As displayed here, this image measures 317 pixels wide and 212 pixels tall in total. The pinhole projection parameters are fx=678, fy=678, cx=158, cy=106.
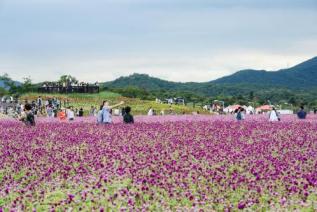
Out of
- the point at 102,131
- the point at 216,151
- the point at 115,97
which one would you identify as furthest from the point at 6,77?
the point at 216,151

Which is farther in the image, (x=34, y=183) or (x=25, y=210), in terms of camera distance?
(x=34, y=183)

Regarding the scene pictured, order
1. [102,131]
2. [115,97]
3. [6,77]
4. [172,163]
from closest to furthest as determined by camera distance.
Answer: [172,163] → [102,131] → [115,97] → [6,77]

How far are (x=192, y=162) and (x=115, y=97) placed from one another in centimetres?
5686

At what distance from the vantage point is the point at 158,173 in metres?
9.20

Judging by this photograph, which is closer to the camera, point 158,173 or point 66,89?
point 158,173

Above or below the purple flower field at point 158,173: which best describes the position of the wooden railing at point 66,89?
above

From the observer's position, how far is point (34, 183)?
896cm

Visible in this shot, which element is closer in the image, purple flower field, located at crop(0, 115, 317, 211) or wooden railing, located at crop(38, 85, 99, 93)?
purple flower field, located at crop(0, 115, 317, 211)

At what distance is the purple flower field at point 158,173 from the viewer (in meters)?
7.38

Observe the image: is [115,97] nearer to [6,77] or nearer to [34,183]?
[6,77]

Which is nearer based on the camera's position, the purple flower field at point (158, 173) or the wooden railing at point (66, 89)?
the purple flower field at point (158, 173)

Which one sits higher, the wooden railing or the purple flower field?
the wooden railing

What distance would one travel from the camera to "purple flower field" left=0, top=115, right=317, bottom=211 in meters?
7.38

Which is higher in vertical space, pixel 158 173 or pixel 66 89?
pixel 66 89
